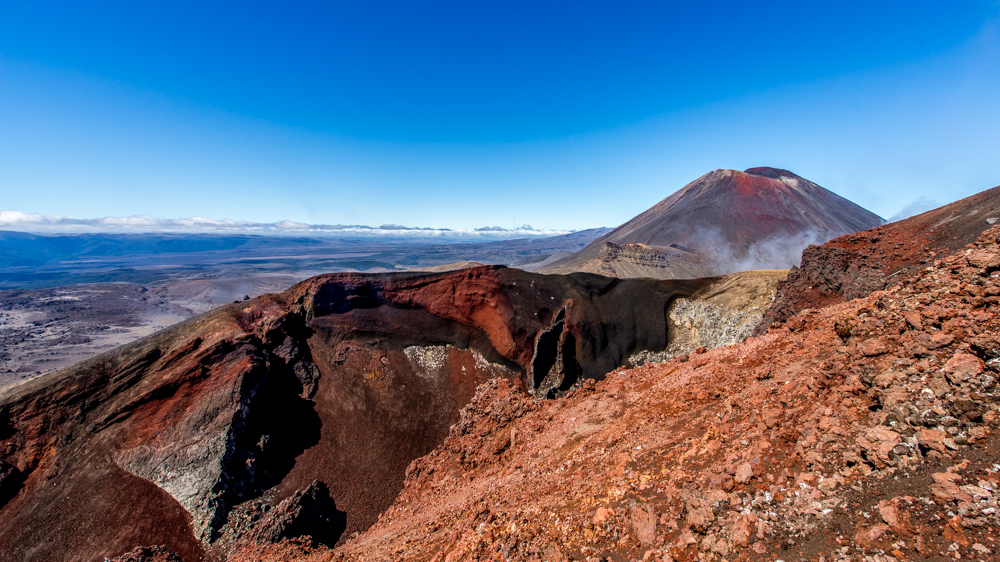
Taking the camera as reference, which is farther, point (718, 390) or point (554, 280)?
point (554, 280)

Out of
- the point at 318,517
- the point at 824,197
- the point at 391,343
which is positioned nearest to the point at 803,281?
the point at 391,343

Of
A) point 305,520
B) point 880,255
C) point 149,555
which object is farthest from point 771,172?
point 149,555

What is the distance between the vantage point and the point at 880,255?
1334 cm

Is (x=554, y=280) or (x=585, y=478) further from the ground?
(x=554, y=280)

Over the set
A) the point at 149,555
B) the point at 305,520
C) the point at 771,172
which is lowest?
the point at 149,555

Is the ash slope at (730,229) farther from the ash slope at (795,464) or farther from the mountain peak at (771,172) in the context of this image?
the ash slope at (795,464)

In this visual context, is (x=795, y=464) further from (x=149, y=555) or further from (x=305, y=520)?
(x=149, y=555)

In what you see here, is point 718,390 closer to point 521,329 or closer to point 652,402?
point 652,402

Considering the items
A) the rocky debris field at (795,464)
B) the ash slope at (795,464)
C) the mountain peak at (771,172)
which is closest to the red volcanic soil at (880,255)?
the rocky debris field at (795,464)

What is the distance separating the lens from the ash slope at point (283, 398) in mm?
12352

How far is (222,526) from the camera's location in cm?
1243

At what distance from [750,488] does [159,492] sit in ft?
58.5

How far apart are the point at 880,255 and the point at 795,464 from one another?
533 inches

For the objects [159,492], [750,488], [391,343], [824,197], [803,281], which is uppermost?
[824,197]
